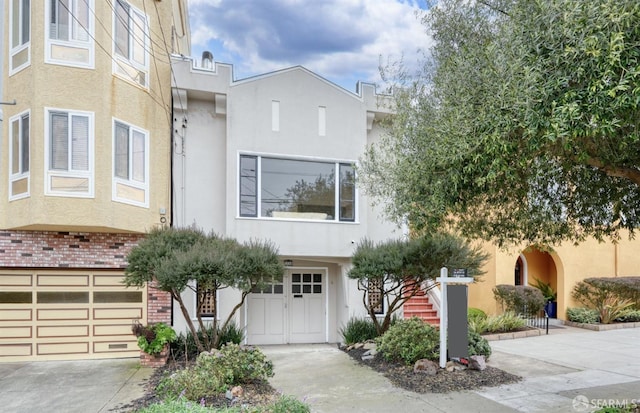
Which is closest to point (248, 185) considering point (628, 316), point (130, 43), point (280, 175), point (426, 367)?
point (280, 175)

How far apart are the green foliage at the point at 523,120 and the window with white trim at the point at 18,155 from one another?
7794 millimetres

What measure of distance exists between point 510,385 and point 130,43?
35.5 ft

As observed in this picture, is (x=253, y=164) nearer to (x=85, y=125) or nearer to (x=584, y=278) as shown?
(x=85, y=125)

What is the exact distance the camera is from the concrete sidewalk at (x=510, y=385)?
6.49 meters

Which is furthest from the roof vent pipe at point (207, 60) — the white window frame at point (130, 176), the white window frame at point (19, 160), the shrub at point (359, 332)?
the shrub at point (359, 332)

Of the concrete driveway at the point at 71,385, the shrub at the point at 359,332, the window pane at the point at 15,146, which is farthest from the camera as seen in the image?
the shrub at the point at 359,332

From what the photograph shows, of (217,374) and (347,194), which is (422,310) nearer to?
(347,194)

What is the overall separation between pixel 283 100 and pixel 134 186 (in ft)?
14.3

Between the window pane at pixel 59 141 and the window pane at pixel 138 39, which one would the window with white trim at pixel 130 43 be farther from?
the window pane at pixel 59 141

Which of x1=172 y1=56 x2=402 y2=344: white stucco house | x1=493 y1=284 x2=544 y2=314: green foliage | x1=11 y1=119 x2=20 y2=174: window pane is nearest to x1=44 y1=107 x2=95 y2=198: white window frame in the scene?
x1=11 y1=119 x2=20 y2=174: window pane

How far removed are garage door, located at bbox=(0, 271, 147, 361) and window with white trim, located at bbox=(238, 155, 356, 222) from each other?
11.9ft

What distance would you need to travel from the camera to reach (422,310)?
507 inches

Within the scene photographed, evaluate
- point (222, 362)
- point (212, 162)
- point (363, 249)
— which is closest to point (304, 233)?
point (363, 249)

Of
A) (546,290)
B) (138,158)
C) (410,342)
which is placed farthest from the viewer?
(546,290)
